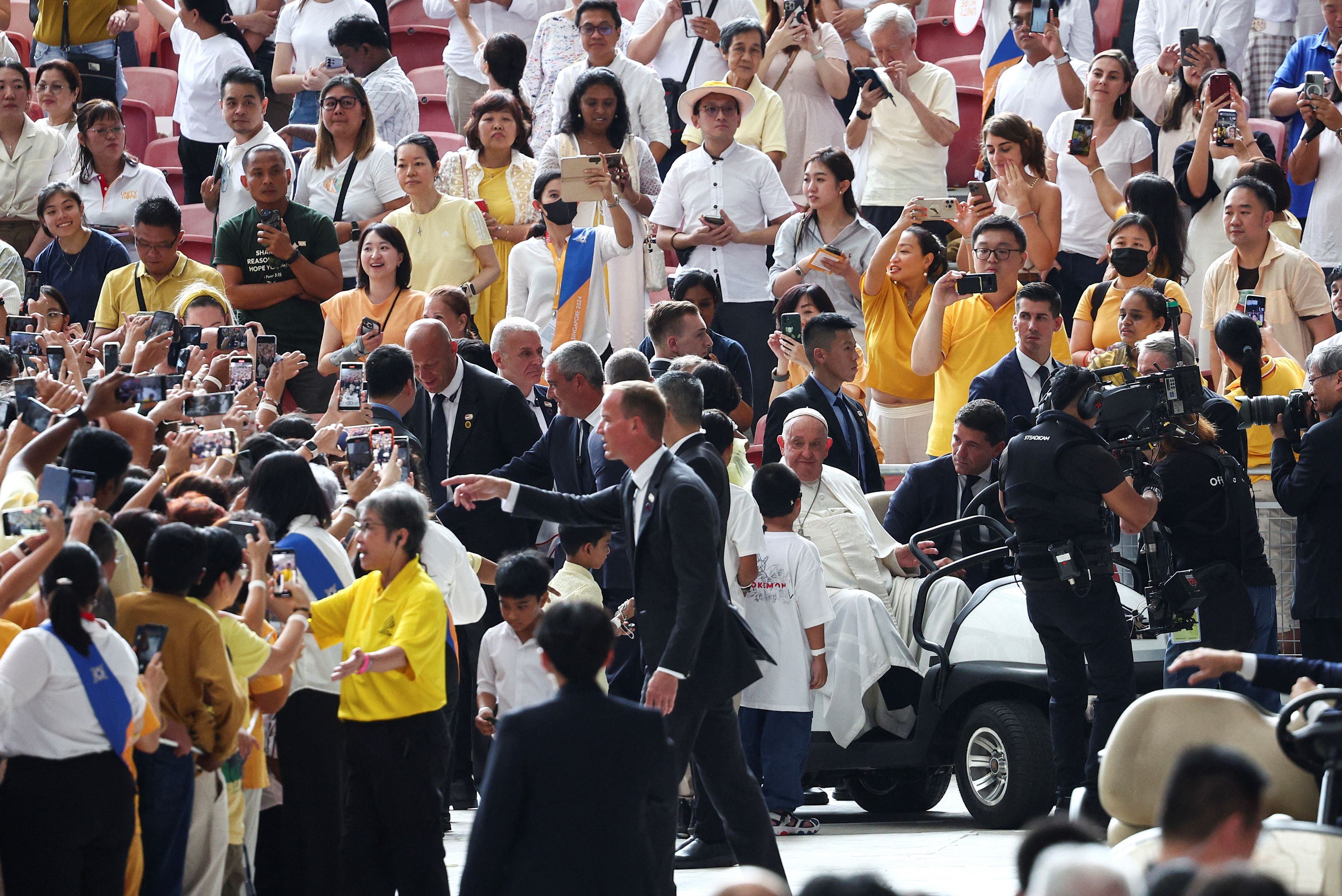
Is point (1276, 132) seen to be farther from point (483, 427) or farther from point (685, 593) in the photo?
point (685, 593)

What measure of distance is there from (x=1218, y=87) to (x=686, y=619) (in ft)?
20.6

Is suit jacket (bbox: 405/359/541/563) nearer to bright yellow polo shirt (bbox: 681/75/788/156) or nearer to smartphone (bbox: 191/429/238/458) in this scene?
smartphone (bbox: 191/429/238/458)

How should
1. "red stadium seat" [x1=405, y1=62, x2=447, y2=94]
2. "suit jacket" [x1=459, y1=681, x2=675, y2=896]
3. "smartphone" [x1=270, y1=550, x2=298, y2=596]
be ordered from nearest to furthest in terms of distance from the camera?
1. "suit jacket" [x1=459, y1=681, x2=675, y2=896]
2. "smartphone" [x1=270, y1=550, x2=298, y2=596]
3. "red stadium seat" [x1=405, y1=62, x2=447, y2=94]

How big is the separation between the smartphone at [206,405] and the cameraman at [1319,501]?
4.05 meters

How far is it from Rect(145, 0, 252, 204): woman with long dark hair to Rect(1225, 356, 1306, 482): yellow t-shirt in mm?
6894

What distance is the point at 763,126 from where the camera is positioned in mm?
10977

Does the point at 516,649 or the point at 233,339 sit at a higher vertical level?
the point at 233,339

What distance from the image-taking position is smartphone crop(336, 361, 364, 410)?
686cm

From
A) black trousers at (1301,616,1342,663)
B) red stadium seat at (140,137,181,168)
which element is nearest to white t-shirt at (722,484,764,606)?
black trousers at (1301,616,1342,663)

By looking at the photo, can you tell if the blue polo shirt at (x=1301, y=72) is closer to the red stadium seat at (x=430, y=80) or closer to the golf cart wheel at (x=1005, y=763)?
the golf cart wheel at (x=1005, y=763)

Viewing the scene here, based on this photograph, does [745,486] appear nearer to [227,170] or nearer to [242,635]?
[242,635]

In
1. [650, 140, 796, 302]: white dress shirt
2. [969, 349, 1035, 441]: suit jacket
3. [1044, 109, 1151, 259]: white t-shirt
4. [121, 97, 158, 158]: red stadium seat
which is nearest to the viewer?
[969, 349, 1035, 441]: suit jacket

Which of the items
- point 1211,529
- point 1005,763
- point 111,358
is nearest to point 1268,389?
point 1211,529

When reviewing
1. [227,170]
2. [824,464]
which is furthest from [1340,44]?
[227,170]
